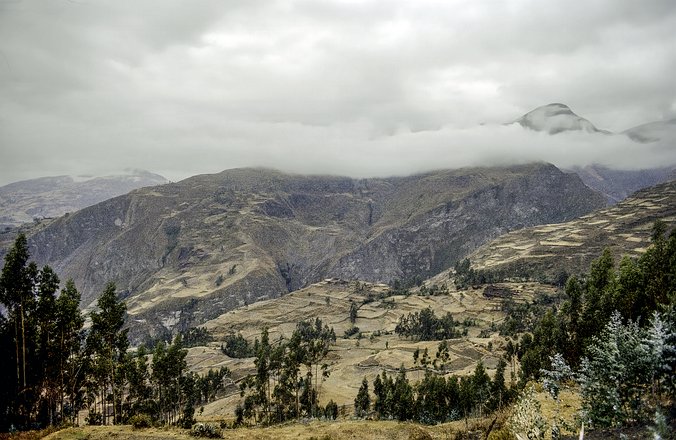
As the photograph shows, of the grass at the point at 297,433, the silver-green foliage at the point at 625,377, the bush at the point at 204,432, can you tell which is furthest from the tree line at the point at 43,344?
the silver-green foliage at the point at 625,377

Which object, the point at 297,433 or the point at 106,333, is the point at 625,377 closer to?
the point at 297,433

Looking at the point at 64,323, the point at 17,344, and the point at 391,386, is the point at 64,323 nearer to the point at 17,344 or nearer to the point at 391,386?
the point at 17,344

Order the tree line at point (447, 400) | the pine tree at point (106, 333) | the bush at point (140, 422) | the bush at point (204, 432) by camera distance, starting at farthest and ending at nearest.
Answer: the tree line at point (447, 400)
the pine tree at point (106, 333)
the bush at point (140, 422)
the bush at point (204, 432)

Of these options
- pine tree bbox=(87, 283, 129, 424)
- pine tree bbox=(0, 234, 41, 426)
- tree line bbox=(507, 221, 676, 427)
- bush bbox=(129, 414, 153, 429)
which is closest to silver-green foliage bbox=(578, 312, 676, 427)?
tree line bbox=(507, 221, 676, 427)

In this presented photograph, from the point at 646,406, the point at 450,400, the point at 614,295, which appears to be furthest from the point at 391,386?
the point at 646,406

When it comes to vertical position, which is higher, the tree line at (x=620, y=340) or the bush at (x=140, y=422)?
the tree line at (x=620, y=340)

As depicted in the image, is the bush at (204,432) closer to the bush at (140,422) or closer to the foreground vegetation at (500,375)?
the foreground vegetation at (500,375)

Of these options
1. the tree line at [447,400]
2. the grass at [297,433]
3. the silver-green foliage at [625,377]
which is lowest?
the tree line at [447,400]

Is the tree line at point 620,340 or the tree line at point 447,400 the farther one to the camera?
the tree line at point 447,400

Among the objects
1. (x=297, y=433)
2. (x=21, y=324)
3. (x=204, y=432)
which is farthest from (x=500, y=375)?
(x=21, y=324)

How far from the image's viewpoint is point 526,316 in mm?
195375

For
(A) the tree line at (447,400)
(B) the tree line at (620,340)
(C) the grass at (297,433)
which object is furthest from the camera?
(A) the tree line at (447,400)

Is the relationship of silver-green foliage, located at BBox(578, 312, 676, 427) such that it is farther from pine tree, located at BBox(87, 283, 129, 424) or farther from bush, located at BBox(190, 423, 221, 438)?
pine tree, located at BBox(87, 283, 129, 424)

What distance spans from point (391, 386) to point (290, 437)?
3016 inches
